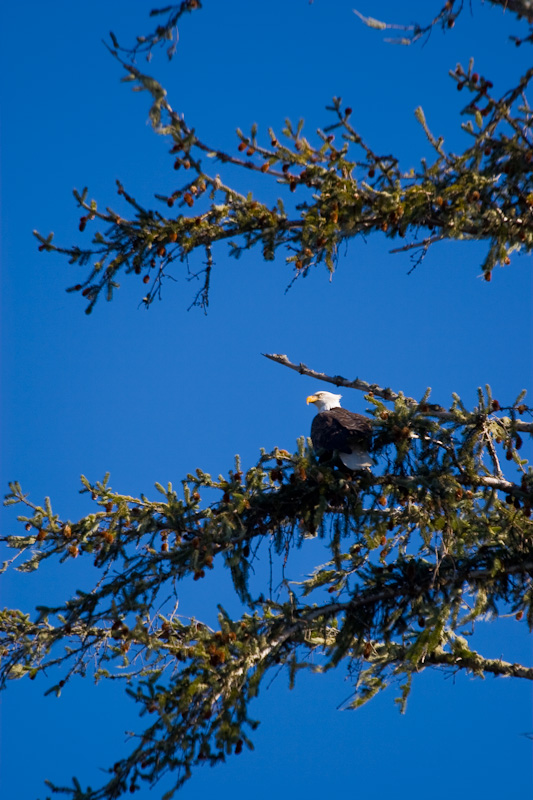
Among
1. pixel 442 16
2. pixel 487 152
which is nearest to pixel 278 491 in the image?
pixel 487 152

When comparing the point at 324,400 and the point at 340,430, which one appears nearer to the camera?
the point at 340,430

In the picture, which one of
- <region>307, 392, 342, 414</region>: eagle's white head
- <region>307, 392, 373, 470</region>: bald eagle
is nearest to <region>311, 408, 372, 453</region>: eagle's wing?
<region>307, 392, 373, 470</region>: bald eagle

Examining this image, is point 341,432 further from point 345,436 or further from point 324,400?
point 324,400

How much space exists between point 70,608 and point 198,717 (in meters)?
1.68

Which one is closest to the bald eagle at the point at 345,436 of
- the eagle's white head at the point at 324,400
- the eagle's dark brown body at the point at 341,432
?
the eagle's dark brown body at the point at 341,432

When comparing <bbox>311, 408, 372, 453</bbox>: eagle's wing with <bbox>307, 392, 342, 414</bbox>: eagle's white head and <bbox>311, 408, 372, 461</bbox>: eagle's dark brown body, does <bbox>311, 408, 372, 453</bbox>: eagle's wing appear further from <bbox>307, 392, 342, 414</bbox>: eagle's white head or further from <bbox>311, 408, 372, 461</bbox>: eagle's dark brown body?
<bbox>307, 392, 342, 414</bbox>: eagle's white head

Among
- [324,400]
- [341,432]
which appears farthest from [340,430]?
[324,400]

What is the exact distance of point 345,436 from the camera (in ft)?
24.0

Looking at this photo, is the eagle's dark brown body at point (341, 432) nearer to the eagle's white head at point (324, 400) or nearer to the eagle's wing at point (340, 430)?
the eagle's wing at point (340, 430)

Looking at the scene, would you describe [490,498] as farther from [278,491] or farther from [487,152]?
[487,152]

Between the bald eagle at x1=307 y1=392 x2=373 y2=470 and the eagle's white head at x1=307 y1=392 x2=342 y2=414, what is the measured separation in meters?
1.83

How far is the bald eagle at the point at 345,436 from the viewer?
23.6 ft

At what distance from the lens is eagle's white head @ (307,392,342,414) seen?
10.1 metres

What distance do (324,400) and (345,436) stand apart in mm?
2798
